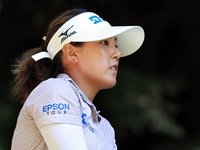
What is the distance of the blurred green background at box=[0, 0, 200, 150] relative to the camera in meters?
1.92

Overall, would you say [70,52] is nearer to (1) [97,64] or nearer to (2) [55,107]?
(1) [97,64]

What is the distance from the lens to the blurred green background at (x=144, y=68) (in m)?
1.92

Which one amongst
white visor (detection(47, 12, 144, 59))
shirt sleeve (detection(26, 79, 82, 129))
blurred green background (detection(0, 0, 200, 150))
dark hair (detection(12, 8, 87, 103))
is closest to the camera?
shirt sleeve (detection(26, 79, 82, 129))

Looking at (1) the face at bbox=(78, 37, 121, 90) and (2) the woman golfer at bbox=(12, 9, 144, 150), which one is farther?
(1) the face at bbox=(78, 37, 121, 90)

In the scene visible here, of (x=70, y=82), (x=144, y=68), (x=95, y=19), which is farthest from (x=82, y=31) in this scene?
(x=144, y=68)

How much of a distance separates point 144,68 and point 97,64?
2.55 feet

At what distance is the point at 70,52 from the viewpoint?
1309 mm

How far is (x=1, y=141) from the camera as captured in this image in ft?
6.24

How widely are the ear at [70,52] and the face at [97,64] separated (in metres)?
0.02

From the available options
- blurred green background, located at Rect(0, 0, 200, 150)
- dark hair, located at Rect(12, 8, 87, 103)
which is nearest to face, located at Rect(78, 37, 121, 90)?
dark hair, located at Rect(12, 8, 87, 103)

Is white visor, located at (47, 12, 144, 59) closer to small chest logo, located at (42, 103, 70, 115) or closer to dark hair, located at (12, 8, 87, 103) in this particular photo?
dark hair, located at (12, 8, 87, 103)

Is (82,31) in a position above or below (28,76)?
above

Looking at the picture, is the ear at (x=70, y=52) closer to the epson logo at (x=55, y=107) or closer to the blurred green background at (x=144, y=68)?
the epson logo at (x=55, y=107)

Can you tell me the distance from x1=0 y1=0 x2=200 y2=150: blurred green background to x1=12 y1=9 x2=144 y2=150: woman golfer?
1.48ft
